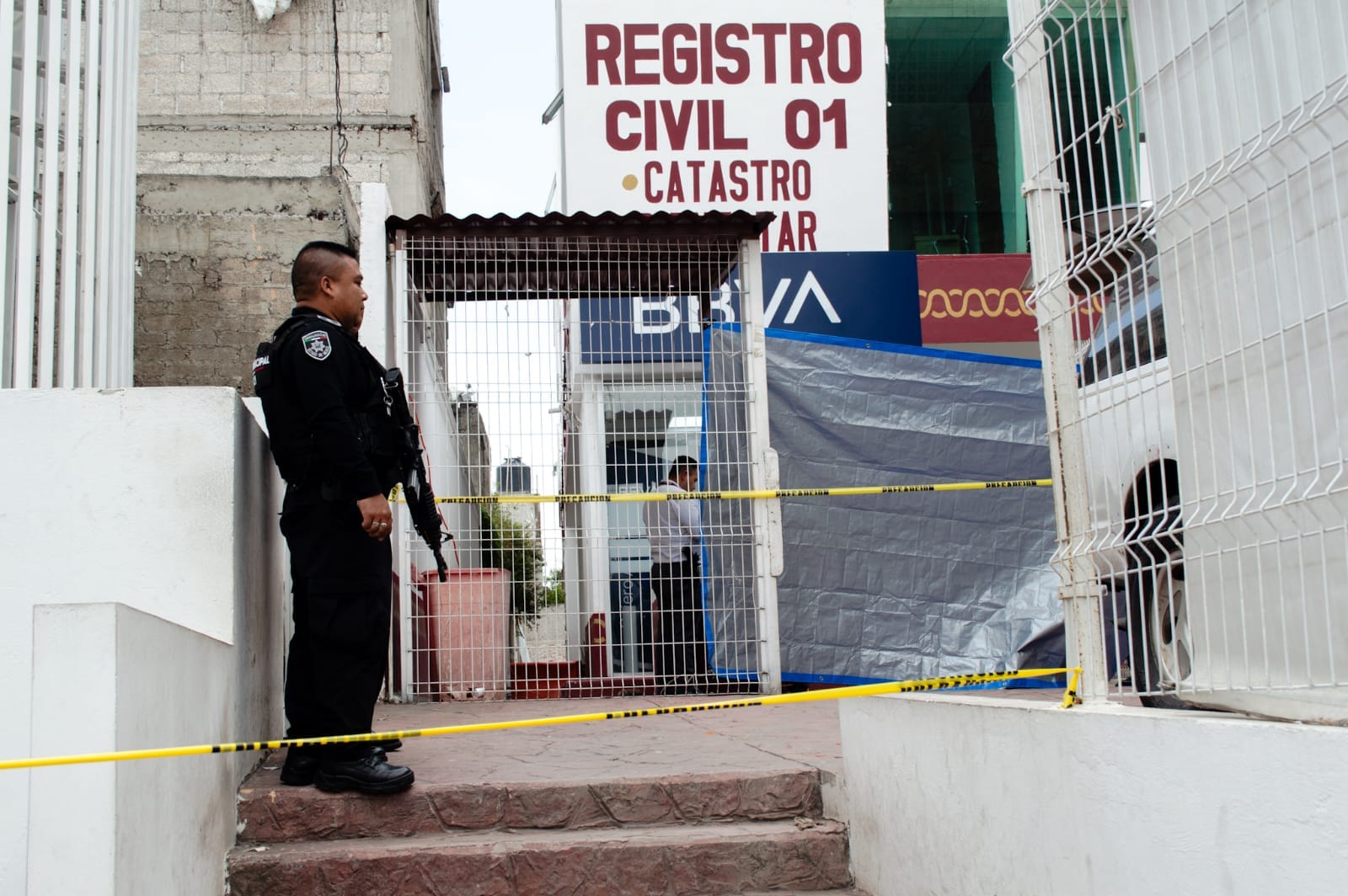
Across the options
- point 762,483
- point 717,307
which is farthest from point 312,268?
point 717,307

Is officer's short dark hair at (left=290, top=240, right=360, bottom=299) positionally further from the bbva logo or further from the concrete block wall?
the concrete block wall

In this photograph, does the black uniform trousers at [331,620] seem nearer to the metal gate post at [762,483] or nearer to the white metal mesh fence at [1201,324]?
the white metal mesh fence at [1201,324]

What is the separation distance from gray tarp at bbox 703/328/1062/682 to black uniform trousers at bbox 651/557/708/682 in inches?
21.3

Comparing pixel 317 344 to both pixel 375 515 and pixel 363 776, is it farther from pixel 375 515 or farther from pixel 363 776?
pixel 363 776

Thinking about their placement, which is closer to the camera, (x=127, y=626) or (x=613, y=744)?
(x=127, y=626)

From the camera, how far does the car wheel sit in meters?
2.71

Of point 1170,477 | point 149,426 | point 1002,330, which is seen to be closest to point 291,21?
point 1002,330

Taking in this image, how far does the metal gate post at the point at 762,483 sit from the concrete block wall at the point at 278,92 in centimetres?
555

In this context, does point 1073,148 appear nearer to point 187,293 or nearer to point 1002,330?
point 187,293

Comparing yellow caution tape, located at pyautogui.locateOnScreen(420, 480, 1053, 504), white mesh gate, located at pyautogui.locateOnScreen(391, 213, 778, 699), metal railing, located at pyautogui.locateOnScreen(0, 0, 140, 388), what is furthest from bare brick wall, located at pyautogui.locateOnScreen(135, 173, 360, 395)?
yellow caution tape, located at pyautogui.locateOnScreen(420, 480, 1053, 504)

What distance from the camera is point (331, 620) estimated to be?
4035 millimetres

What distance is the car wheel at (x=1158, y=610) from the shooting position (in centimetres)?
271

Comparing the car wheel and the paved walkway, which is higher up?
the car wheel

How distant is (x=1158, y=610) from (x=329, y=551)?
248 centimetres
